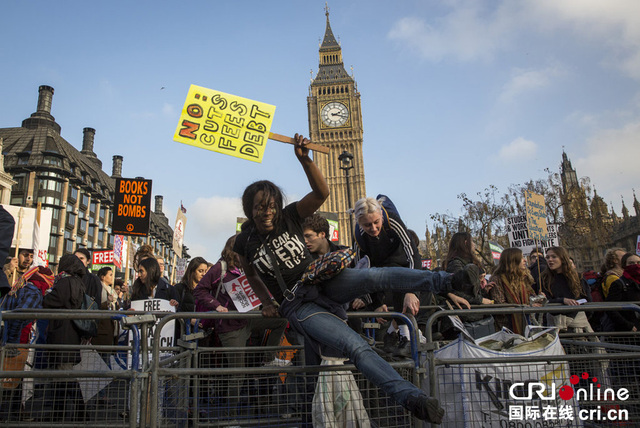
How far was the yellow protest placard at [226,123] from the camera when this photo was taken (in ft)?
12.7

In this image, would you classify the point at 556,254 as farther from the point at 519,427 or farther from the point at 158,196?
the point at 158,196

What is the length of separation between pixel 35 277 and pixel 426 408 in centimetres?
520

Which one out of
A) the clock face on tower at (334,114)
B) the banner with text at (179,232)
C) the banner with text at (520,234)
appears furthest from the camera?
the clock face on tower at (334,114)

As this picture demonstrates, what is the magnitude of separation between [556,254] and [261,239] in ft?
14.4

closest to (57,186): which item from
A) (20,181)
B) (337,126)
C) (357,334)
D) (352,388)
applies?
(20,181)

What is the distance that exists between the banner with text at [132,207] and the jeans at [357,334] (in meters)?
7.54

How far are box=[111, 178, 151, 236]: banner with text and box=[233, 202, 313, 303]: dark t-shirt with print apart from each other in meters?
7.06

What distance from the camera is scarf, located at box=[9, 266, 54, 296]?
18.0 feet

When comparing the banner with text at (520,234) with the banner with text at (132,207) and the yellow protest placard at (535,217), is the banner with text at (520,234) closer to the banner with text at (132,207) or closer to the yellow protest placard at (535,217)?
the yellow protest placard at (535,217)

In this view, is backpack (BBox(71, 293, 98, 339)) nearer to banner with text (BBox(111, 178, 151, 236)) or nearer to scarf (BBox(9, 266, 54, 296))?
scarf (BBox(9, 266, 54, 296))

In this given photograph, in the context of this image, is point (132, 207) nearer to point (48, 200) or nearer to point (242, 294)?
point (242, 294)

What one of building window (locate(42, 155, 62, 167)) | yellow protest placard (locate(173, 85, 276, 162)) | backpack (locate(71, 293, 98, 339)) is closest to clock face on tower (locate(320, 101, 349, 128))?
building window (locate(42, 155, 62, 167))

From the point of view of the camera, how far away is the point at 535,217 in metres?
11.1

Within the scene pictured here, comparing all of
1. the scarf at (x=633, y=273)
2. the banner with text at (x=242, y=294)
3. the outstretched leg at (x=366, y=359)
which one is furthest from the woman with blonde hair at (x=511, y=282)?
the outstretched leg at (x=366, y=359)
